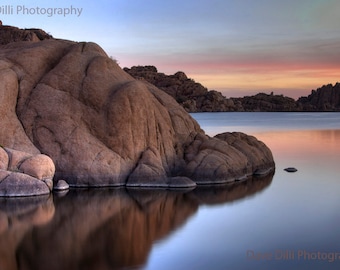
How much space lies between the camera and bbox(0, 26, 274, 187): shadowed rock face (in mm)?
22234

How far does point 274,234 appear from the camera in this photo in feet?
52.0

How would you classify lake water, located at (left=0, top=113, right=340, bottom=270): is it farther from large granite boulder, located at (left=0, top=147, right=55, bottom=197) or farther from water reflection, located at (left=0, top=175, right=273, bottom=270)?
large granite boulder, located at (left=0, top=147, right=55, bottom=197)

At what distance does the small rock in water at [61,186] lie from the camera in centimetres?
2125

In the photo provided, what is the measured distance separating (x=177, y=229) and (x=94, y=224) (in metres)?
2.67

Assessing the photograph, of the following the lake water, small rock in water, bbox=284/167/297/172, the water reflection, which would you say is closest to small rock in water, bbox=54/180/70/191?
the water reflection

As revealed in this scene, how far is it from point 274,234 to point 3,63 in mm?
14849

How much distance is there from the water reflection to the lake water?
3 cm

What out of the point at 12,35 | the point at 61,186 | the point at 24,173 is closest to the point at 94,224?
the point at 24,173

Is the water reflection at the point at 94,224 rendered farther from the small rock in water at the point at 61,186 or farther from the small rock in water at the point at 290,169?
the small rock in water at the point at 290,169

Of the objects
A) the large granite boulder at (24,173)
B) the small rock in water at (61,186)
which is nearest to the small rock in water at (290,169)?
the small rock in water at (61,186)

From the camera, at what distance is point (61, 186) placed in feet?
69.9

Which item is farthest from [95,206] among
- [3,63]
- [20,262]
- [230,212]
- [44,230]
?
[3,63]

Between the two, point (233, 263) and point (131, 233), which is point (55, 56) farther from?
point (233, 263)

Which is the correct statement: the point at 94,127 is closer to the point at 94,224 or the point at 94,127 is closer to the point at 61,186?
the point at 61,186
